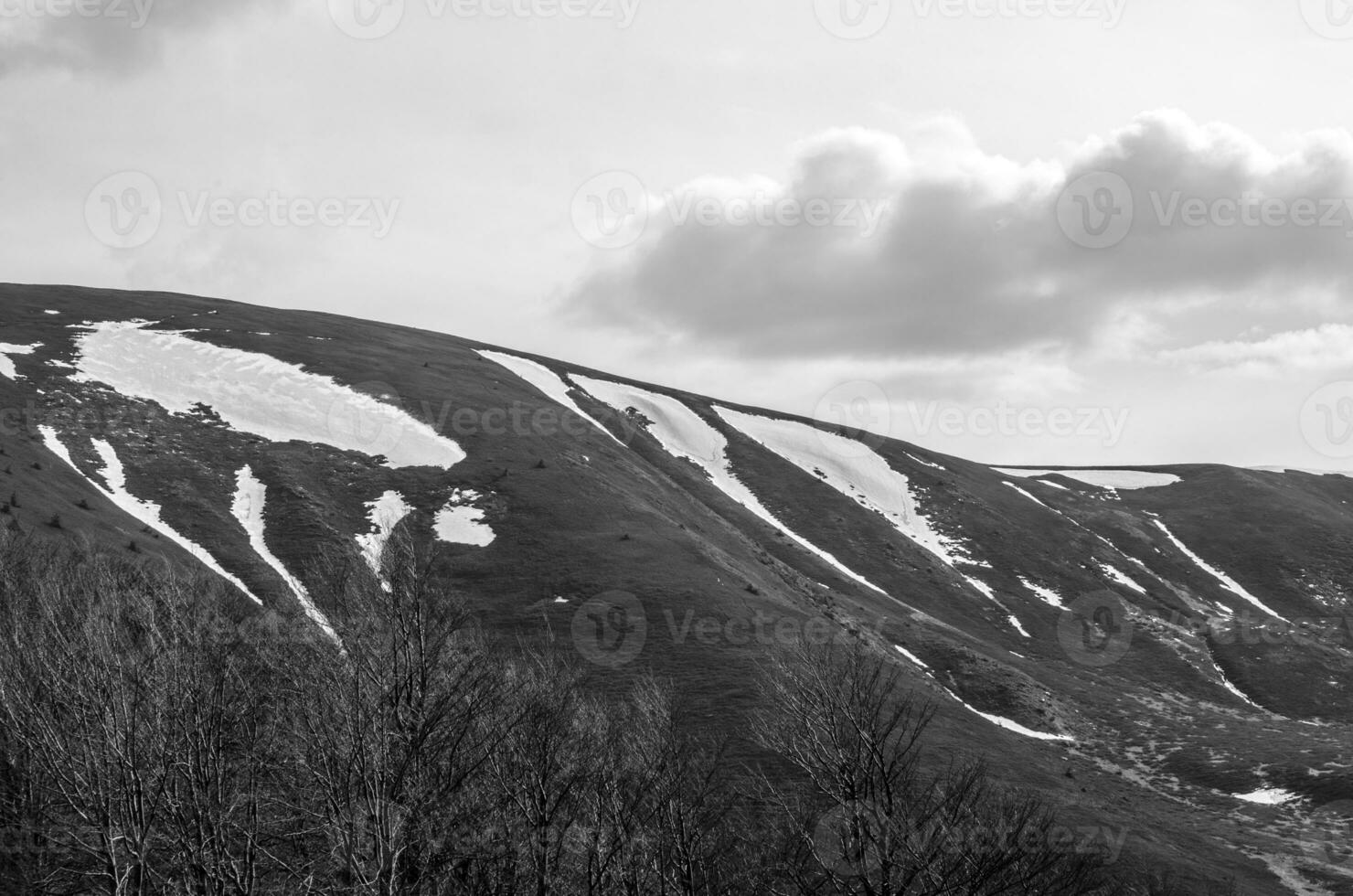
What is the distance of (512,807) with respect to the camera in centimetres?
2950

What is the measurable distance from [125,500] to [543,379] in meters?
71.5

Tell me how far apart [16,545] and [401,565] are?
2747 centimetres

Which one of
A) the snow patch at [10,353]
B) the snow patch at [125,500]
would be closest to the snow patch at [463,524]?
the snow patch at [125,500]

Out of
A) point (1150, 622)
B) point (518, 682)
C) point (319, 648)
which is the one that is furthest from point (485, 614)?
point (1150, 622)

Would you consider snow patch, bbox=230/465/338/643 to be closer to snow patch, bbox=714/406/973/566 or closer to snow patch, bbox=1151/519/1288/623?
snow patch, bbox=714/406/973/566

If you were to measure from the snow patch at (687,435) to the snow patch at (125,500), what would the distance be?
202 ft

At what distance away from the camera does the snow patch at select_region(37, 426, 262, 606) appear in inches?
2709

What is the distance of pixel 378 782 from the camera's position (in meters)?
24.2

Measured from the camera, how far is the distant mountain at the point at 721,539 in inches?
2486

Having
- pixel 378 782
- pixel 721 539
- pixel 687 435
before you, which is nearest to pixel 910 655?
pixel 721 539

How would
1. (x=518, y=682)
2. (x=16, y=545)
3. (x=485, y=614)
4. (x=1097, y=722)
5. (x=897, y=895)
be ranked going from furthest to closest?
(x=1097, y=722), (x=485, y=614), (x=16, y=545), (x=518, y=682), (x=897, y=895)

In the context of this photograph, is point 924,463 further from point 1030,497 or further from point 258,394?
point 258,394

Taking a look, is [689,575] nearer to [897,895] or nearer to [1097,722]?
[1097,722]

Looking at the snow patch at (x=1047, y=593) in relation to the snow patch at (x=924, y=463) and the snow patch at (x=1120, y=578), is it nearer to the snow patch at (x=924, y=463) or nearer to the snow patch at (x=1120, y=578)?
the snow patch at (x=1120, y=578)
